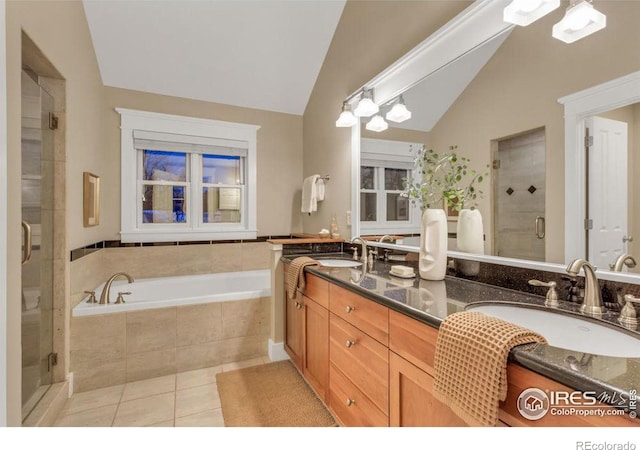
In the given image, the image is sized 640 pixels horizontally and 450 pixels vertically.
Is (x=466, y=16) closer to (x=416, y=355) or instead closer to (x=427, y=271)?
(x=427, y=271)

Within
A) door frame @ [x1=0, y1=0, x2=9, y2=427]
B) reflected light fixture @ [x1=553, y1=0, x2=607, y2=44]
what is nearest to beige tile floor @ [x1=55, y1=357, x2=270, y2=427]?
door frame @ [x1=0, y1=0, x2=9, y2=427]

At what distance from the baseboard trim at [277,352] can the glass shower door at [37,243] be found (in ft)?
4.68

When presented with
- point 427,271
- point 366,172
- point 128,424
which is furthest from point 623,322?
point 128,424

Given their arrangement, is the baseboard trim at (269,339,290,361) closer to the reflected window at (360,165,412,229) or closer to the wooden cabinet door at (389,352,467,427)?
the reflected window at (360,165,412,229)

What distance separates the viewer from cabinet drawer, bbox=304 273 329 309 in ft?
5.69

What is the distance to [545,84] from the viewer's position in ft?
4.01

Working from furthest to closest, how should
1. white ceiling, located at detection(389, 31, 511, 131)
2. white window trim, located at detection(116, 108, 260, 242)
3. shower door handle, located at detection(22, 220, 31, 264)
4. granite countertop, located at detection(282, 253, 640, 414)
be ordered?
white window trim, located at detection(116, 108, 260, 242)
white ceiling, located at detection(389, 31, 511, 131)
shower door handle, located at detection(22, 220, 31, 264)
granite countertop, located at detection(282, 253, 640, 414)

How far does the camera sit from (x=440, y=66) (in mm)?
1758

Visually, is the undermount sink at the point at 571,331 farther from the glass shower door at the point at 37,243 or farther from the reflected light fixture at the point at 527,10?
the glass shower door at the point at 37,243

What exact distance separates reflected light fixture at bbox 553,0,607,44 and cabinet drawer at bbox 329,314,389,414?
1362 mm

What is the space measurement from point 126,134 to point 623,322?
364 cm

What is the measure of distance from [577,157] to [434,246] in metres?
0.67

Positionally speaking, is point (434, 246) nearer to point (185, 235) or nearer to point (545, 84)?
point (545, 84)

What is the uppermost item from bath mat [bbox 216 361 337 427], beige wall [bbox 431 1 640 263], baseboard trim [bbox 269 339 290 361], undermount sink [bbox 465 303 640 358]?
beige wall [bbox 431 1 640 263]
